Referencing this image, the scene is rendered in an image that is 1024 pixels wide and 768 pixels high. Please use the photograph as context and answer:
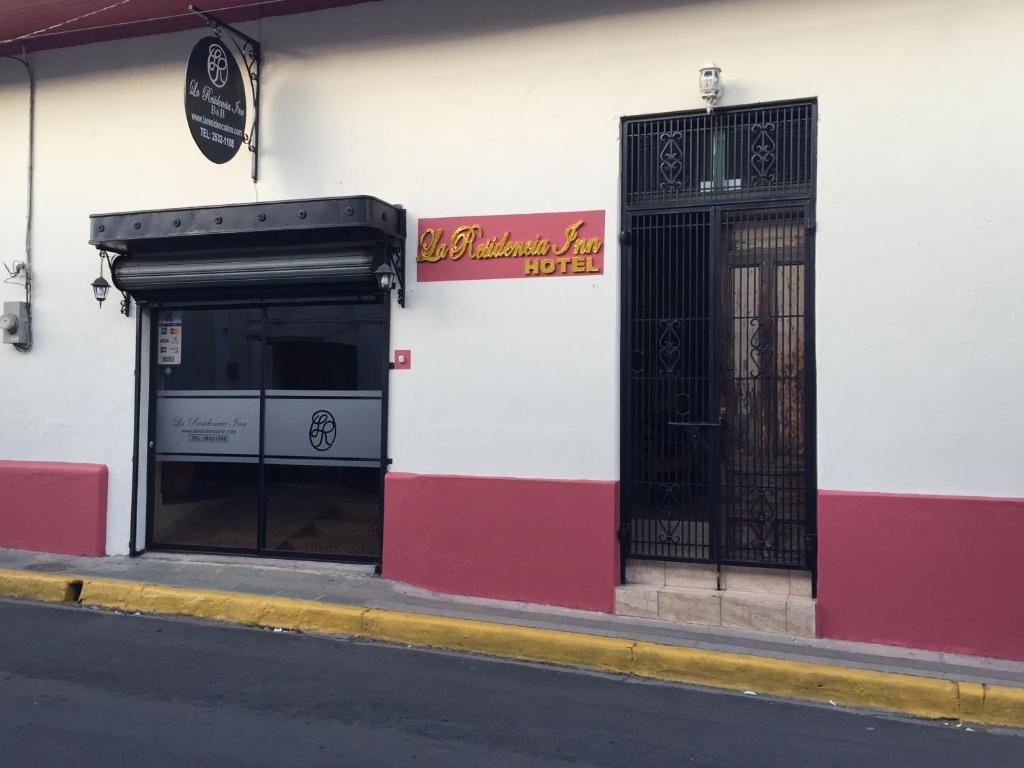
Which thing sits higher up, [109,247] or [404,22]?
[404,22]

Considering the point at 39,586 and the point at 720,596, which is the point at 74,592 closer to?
the point at 39,586

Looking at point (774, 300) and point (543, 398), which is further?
point (543, 398)

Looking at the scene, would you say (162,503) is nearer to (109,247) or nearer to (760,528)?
(109,247)

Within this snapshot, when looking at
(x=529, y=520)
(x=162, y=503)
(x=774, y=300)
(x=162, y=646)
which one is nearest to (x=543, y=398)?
(x=529, y=520)

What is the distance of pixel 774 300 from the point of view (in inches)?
285

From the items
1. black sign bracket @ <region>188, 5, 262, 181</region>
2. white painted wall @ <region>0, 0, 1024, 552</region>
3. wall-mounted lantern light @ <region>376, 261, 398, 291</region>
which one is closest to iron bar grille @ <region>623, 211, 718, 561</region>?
white painted wall @ <region>0, 0, 1024, 552</region>

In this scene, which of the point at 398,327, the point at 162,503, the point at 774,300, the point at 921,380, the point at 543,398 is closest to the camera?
the point at 921,380

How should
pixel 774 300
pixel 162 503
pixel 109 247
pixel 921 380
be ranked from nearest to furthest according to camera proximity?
1. pixel 921 380
2. pixel 774 300
3. pixel 109 247
4. pixel 162 503

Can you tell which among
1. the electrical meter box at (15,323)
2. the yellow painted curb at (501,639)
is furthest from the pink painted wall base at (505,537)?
the electrical meter box at (15,323)

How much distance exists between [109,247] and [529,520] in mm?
4767

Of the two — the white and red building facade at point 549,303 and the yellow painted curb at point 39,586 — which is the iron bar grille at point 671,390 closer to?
the white and red building facade at point 549,303

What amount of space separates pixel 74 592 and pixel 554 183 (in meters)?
5.43

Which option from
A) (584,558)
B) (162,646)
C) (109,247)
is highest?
(109,247)

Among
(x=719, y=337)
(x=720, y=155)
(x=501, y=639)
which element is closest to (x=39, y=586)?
(x=501, y=639)
